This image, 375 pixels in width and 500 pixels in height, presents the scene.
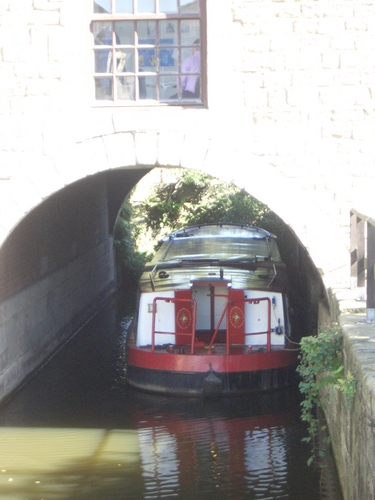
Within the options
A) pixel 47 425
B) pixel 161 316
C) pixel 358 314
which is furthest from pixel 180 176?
pixel 358 314

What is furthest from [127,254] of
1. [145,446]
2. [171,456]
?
[171,456]

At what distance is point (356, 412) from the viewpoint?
536cm

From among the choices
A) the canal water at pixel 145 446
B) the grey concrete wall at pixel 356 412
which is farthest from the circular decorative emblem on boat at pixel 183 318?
the grey concrete wall at pixel 356 412

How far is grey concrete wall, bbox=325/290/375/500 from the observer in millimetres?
4668

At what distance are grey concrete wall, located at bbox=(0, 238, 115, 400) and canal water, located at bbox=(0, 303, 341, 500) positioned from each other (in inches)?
18.6

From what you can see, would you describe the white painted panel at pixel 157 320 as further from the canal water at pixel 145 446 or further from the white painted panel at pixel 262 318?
the white painted panel at pixel 262 318

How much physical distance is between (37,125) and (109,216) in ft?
43.3

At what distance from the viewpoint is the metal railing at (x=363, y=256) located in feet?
20.1

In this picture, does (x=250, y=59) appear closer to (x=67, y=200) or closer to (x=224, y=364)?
(x=224, y=364)

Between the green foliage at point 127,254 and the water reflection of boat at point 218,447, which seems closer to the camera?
the water reflection of boat at point 218,447

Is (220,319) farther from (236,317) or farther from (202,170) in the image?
(202,170)

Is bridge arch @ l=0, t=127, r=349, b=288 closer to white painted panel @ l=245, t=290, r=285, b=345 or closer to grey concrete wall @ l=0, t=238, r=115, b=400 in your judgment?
grey concrete wall @ l=0, t=238, r=115, b=400

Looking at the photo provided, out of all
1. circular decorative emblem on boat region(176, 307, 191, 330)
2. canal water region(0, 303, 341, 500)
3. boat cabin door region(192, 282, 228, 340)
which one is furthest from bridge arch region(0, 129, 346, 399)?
boat cabin door region(192, 282, 228, 340)

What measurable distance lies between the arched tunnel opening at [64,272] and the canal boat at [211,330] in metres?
1.00
